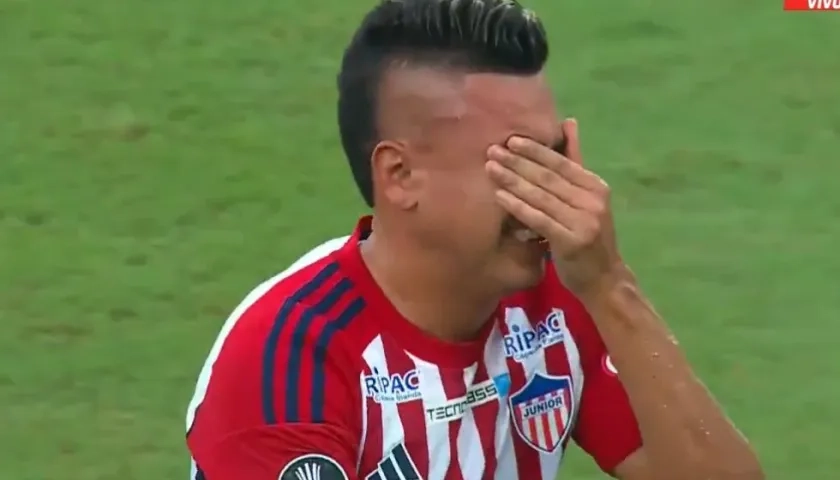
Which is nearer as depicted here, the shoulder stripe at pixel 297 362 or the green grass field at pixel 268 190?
the shoulder stripe at pixel 297 362

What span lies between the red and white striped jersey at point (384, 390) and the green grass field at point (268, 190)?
167 cm

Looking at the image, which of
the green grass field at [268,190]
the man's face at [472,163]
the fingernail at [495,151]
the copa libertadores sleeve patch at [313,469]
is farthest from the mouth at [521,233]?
the green grass field at [268,190]

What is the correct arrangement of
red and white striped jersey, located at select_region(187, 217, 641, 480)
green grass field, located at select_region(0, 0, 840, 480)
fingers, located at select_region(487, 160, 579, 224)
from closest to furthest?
fingers, located at select_region(487, 160, 579, 224) < red and white striped jersey, located at select_region(187, 217, 641, 480) < green grass field, located at select_region(0, 0, 840, 480)

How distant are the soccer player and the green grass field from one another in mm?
1802

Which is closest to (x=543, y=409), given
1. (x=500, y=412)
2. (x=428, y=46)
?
(x=500, y=412)

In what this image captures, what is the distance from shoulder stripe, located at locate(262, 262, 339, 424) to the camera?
2.81m

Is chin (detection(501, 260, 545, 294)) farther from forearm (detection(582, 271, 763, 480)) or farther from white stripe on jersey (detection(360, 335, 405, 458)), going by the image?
white stripe on jersey (detection(360, 335, 405, 458))

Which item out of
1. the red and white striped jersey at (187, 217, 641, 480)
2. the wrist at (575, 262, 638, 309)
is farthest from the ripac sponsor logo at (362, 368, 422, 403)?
the wrist at (575, 262, 638, 309)

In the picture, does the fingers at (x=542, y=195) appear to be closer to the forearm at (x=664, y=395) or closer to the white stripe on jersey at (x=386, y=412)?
the forearm at (x=664, y=395)

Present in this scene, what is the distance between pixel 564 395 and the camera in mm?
3105

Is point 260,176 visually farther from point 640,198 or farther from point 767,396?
point 767,396

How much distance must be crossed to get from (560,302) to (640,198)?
3266 millimetres

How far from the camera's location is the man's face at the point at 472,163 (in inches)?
110

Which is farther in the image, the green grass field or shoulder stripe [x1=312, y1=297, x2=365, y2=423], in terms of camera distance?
the green grass field
